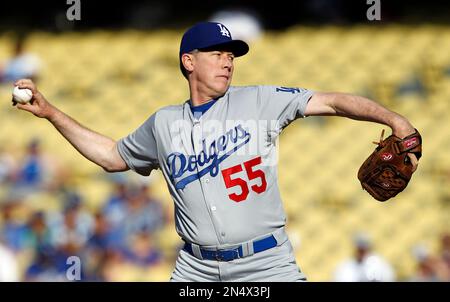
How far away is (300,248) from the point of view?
8.22m

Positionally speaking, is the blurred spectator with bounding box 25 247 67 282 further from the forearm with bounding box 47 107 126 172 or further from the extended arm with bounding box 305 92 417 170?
the extended arm with bounding box 305 92 417 170

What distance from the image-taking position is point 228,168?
3.47 meters

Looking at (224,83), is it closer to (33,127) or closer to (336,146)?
(336,146)

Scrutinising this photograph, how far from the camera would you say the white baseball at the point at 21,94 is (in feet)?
12.1

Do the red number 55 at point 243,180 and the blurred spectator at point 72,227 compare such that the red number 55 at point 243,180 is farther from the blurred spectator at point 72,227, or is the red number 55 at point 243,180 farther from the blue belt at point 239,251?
the blurred spectator at point 72,227

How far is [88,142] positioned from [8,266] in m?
4.55

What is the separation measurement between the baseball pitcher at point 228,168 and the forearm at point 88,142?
1.07ft

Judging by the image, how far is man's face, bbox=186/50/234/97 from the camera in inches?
142

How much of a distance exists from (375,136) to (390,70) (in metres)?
0.95

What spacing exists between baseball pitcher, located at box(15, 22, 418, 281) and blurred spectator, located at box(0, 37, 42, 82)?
22.1ft

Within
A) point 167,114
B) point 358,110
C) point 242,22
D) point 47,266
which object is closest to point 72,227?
point 47,266

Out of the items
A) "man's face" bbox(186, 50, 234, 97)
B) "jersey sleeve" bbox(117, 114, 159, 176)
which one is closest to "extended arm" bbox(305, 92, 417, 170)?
"man's face" bbox(186, 50, 234, 97)

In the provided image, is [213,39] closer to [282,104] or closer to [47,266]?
[282,104]

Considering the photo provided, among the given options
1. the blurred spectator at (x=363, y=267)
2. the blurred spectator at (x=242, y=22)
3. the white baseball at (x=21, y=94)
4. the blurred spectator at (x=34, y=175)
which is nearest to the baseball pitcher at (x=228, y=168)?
the white baseball at (x=21, y=94)
